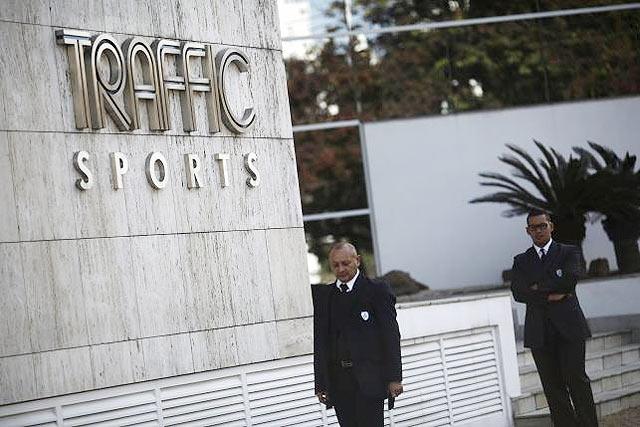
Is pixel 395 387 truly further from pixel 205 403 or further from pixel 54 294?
pixel 54 294

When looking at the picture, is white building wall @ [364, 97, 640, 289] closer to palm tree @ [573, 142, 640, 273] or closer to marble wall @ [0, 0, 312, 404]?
palm tree @ [573, 142, 640, 273]

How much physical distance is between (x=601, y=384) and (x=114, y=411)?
669cm

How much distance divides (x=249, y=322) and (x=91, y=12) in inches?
105

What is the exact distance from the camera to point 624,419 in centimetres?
1325

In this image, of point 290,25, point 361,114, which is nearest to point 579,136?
point 361,114

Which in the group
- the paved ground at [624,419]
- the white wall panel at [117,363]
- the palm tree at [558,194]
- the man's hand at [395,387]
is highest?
the palm tree at [558,194]

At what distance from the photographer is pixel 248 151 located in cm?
1089

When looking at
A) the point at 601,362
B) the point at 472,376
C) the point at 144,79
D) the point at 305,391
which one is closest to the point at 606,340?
the point at 601,362

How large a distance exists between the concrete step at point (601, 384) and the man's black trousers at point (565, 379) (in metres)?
1.98

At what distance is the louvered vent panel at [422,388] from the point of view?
39.1 ft

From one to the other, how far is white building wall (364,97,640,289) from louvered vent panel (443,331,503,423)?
711cm

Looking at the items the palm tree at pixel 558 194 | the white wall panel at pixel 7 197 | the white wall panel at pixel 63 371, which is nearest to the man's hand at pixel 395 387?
the white wall panel at pixel 63 371

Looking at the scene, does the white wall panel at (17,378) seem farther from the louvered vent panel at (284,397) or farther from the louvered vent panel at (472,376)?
the louvered vent panel at (472,376)

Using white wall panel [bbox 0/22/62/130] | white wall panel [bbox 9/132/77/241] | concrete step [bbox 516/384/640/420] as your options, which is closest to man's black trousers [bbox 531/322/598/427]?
concrete step [bbox 516/384/640/420]
